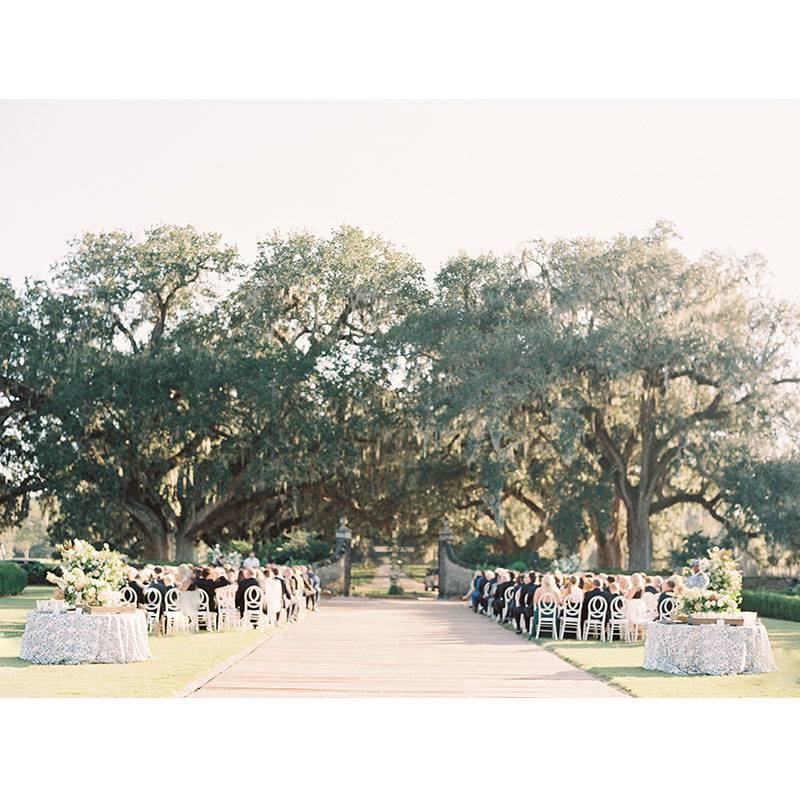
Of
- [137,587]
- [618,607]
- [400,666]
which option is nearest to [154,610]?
[137,587]

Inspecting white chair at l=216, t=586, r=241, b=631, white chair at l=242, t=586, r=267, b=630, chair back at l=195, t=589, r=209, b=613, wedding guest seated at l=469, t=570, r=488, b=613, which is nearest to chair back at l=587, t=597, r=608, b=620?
white chair at l=242, t=586, r=267, b=630

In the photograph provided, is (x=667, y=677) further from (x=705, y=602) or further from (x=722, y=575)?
(x=722, y=575)

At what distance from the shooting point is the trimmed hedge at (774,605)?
76.8ft

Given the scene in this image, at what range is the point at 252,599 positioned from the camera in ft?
62.5

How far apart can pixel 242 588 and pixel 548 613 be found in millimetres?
4856

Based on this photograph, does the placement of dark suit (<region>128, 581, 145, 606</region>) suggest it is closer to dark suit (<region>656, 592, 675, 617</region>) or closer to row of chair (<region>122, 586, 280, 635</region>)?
row of chair (<region>122, 586, 280, 635</region>)

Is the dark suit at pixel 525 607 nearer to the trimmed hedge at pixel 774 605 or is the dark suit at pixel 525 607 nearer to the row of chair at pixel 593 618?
the row of chair at pixel 593 618

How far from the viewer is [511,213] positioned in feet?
89.5

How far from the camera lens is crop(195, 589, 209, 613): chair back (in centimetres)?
1831

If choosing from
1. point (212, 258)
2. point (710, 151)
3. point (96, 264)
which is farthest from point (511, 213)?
point (96, 264)

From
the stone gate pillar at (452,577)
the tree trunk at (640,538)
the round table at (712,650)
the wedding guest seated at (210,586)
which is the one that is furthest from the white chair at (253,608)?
the tree trunk at (640,538)

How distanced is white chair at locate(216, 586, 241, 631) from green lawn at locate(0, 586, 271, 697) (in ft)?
5.24

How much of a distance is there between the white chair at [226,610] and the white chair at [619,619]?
18.7 feet
